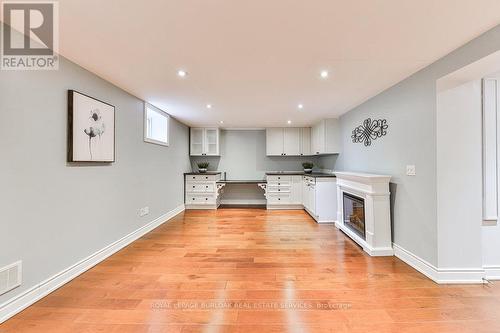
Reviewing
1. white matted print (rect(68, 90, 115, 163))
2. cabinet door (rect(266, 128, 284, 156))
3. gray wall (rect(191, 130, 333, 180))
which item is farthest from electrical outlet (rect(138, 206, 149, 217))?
cabinet door (rect(266, 128, 284, 156))

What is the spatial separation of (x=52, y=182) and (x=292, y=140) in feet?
17.4

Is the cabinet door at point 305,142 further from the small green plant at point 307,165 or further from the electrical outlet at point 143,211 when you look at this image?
the electrical outlet at point 143,211

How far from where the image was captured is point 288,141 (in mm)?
6340

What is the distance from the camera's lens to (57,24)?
5.62 ft

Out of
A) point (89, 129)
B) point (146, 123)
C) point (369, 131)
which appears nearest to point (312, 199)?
point (369, 131)

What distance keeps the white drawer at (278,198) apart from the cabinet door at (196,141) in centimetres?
232

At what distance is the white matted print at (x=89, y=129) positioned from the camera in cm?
230

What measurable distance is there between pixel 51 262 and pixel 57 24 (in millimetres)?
2067

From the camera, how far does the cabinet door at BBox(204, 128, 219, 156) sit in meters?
6.32

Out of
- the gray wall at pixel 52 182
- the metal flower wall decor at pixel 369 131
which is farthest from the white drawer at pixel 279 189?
the gray wall at pixel 52 182

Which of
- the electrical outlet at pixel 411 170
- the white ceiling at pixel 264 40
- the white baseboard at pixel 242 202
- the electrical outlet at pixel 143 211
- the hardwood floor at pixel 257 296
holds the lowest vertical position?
the hardwood floor at pixel 257 296

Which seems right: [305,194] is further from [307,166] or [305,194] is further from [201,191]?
[201,191]

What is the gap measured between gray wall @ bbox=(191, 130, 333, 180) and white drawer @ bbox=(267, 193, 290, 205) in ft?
3.31

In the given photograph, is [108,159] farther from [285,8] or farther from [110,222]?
[285,8]
